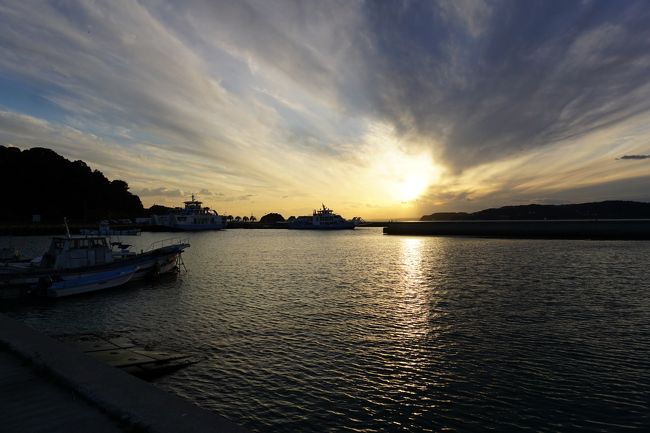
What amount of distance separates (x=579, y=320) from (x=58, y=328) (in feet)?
100

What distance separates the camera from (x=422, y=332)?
20016mm

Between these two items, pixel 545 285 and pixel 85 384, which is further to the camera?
pixel 545 285

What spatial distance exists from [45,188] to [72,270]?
172740mm

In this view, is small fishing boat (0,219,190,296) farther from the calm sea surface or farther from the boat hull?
the calm sea surface

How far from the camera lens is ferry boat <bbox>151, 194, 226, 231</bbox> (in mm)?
170375

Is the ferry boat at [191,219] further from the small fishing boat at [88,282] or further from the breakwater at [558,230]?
the small fishing boat at [88,282]


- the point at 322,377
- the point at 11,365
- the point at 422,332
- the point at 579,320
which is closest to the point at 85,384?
the point at 11,365

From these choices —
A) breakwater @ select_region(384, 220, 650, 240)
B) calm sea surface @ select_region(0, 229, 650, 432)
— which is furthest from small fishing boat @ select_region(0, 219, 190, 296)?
breakwater @ select_region(384, 220, 650, 240)

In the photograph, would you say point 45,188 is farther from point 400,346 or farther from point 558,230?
point 558,230

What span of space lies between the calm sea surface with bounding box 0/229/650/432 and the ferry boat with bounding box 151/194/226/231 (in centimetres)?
14147

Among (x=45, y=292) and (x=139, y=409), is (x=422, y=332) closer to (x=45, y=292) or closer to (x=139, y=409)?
(x=139, y=409)

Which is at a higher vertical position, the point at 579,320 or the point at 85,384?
the point at 85,384

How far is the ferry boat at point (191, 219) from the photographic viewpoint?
170 metres

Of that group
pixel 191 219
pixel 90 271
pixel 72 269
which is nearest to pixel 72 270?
pixel 72 269
